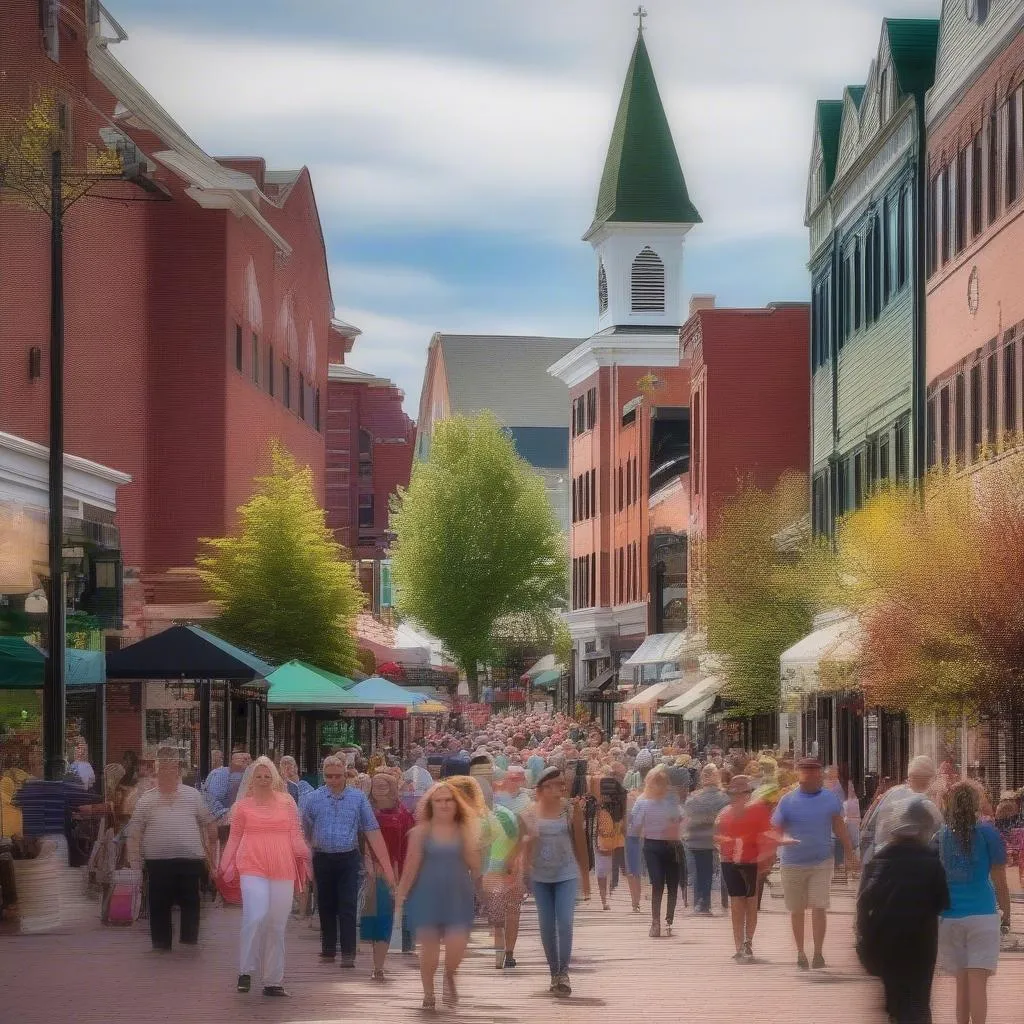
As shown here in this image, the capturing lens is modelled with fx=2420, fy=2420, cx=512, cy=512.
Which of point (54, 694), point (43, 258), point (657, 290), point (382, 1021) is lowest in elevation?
point (382, 1021)

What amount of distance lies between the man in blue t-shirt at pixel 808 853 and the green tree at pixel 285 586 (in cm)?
2615

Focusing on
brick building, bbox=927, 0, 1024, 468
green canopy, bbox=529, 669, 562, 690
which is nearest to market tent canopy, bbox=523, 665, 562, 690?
green canopy, bbox=529, 669, 562, 690

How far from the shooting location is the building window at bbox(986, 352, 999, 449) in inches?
1273

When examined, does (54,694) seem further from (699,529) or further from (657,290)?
(657,290)

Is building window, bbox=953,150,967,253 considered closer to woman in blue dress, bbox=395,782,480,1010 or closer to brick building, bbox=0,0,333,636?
brick building, bbox=0,0,333,636

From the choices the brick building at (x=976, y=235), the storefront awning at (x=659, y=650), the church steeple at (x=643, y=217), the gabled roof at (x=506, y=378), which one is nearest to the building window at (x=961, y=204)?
the brick building at (x=976, y=235)

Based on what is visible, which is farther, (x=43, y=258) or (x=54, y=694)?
(x=43, y=258)

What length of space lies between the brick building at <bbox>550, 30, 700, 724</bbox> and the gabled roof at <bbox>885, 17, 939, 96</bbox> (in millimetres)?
38718

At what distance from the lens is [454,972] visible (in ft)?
51.2

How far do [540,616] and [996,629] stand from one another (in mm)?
68488

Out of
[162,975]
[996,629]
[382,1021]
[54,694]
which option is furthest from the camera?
[996,629]

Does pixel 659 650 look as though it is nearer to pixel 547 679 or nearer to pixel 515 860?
pixel 547 679

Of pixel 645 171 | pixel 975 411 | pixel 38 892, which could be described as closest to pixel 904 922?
pixel 38 892

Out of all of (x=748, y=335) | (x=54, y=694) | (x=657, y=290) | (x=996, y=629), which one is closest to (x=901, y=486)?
(x=996, y=629)
